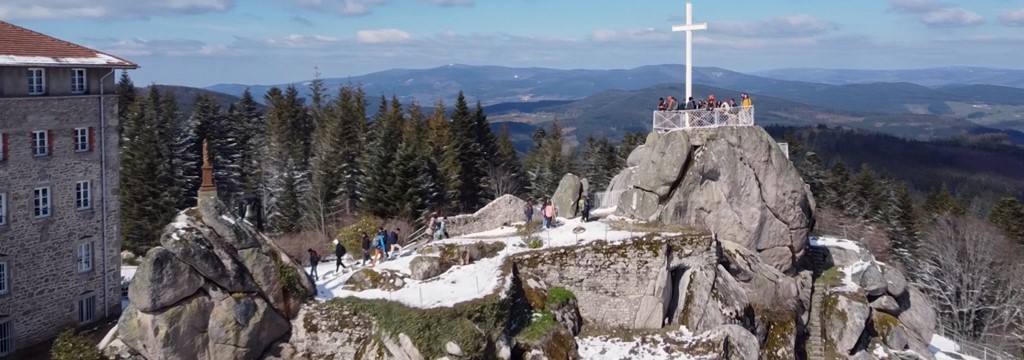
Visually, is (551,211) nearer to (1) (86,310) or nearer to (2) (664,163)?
(2) (664,163)

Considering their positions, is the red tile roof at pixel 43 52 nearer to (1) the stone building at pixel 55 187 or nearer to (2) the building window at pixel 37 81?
(1) the stone building at pixel 55 187

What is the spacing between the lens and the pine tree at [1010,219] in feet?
175

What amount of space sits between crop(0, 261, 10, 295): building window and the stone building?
0.03 m

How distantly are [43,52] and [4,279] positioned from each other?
7.24 meters

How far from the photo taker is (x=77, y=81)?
26.1 metres

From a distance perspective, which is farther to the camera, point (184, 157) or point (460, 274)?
point (184, 157)

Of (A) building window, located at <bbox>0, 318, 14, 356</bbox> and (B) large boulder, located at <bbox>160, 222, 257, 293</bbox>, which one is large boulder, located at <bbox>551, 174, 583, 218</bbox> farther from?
(A) building window, located at <bbox>0, 318, 14, 356</bbox>

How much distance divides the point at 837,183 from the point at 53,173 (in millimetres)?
50910

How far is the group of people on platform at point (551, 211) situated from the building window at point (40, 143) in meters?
16.3

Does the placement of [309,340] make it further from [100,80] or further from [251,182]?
[251,182]

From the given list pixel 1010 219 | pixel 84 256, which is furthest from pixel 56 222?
pixel 1010 219

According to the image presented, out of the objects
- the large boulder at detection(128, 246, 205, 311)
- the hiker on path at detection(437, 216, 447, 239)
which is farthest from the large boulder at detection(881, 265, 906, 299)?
the large boulder at detection(128, 246, 205, 311)

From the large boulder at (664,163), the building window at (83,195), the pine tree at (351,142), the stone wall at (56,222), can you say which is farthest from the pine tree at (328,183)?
the large boulder at (664,163)

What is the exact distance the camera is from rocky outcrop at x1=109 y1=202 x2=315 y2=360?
20031 mm
